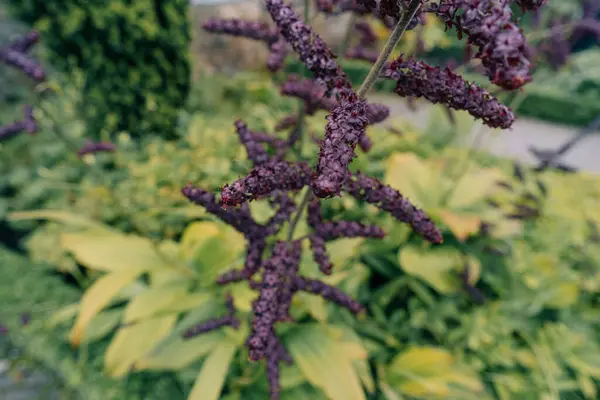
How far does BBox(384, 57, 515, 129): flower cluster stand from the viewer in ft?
2.41

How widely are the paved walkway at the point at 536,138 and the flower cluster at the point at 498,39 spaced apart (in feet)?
23.1

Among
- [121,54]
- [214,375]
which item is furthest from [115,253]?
[121,54]

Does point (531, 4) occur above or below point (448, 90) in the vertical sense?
above

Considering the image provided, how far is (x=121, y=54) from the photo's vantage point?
12.6 ft

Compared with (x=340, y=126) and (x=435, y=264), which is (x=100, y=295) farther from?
(x=435, y=264)

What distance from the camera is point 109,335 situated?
94.8 inches

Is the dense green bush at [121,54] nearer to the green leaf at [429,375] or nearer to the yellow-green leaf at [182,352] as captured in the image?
A: the yellow-green leaf at [182,352]

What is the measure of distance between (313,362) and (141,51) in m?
3.47

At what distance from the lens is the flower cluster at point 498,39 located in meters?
0.55

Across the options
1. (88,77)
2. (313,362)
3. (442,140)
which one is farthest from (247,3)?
(313,362)

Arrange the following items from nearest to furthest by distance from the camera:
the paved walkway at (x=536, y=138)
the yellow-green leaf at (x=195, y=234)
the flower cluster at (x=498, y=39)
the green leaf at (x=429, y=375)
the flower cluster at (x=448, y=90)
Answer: the flower cluster at (x=498, y=39), the flower cluster at (x=448, y=90), the green leaf at (x=429, y=375), the yellow-green leaf at (x=195, y=234), the paved walkway at (x=536, y=138)

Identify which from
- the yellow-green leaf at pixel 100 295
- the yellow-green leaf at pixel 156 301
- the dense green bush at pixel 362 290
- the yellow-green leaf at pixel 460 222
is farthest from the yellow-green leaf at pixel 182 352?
the yellow-green leaf at pixel 460 222

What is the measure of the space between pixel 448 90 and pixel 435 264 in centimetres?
174

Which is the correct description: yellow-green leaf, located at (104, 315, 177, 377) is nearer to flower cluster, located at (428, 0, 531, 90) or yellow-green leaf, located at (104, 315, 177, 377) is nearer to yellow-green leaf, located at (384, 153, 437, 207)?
yellow-green leaf, located at (384, 153, 437, 207)
